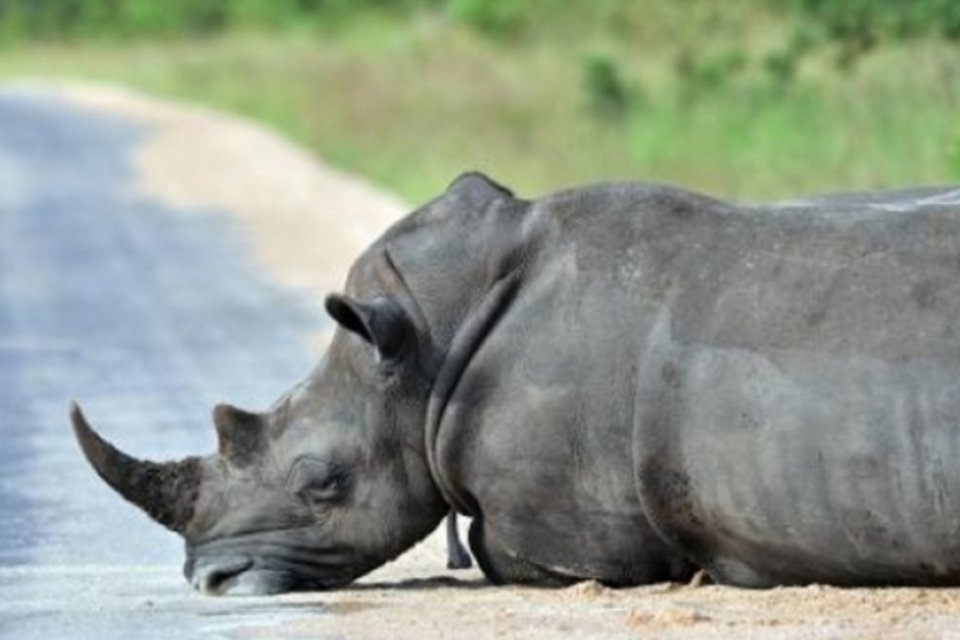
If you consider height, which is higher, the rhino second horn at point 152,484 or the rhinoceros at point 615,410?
the rhinoceros at point 615,410

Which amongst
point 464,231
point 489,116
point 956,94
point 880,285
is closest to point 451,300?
point 464,231

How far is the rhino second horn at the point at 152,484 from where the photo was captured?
10969 millimetres

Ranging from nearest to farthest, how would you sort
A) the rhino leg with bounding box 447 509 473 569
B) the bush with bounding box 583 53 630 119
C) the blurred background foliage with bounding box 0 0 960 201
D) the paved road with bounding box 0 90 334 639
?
the paved road with bounding box 0 90 334 639
the rhino leg with bounding box 447 509 473 569
the blurred background foliage with bounding box 0 0 960 201
the bush with bounding box 583 53 630 119

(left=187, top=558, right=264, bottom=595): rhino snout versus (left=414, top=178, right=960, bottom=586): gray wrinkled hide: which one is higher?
(left=414, top=178, right=960, bottom=586): gray wrinkled hide

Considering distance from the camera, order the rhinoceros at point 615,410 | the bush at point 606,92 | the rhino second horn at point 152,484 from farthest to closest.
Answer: the bush at point 606,92 → the rhino second horn at point 152,484 → the rhinoceros at point 615,410

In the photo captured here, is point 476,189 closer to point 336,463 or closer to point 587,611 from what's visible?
point 336,463

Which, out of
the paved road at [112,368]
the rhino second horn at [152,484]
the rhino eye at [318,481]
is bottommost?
the paved road at [112,368]

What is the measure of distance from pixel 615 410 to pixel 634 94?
970 inches

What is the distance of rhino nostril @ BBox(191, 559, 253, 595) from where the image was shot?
10.9m

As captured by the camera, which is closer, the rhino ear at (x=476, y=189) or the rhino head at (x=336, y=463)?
the rhino head at (x=336, y=463)

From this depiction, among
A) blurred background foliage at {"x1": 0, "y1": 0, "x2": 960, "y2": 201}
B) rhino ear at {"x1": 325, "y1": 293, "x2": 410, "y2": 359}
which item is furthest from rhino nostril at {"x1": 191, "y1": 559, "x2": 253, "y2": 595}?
blurred background foliage at {"x1": 0, "y1": 0, "x2": 960, "y2": 201}

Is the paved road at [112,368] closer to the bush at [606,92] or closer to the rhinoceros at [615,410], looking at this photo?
the rhinoceros at [615,410]

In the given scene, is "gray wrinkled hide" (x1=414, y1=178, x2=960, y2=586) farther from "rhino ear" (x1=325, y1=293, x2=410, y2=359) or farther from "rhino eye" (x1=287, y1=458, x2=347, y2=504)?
"rhino eye" (x1=287, y1=458, x2=347, y2=504)

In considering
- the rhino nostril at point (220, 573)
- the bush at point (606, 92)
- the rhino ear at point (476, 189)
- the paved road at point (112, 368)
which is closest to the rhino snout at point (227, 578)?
the rhino nostril at point (220, 573)
